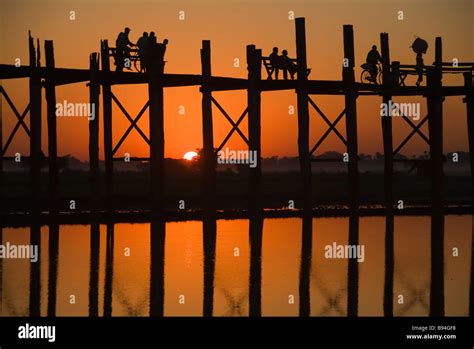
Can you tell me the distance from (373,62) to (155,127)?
649 centimetres

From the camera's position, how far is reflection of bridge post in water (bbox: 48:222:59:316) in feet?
43.2

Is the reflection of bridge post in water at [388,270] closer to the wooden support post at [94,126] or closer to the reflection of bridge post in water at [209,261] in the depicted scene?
the reflection of bridge post in water at [209,261]

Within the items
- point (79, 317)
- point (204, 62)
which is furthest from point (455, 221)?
point (79, 317)

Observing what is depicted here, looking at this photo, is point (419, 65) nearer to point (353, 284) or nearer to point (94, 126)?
point (94, 126)

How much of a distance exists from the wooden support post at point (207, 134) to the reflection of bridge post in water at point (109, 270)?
2.18 m

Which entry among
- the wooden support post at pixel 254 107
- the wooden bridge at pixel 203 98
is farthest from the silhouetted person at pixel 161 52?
the wooden support post at pixel 254 107

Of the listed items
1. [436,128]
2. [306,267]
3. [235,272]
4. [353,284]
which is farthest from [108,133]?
[353,284]

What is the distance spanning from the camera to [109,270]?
16.1m

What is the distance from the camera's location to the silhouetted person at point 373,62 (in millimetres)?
25750

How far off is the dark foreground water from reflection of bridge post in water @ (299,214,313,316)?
2 cm

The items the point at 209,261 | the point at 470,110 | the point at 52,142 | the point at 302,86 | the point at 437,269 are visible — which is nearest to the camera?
the point at 437,269

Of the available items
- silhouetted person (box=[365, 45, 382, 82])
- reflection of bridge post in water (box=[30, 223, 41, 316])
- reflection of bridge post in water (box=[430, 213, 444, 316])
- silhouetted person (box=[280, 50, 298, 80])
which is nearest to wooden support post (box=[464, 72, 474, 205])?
silhouetted person (box=[365, 45, 382, 82])

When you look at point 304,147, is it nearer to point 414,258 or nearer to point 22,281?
point 414,258

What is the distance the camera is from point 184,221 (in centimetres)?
2616
